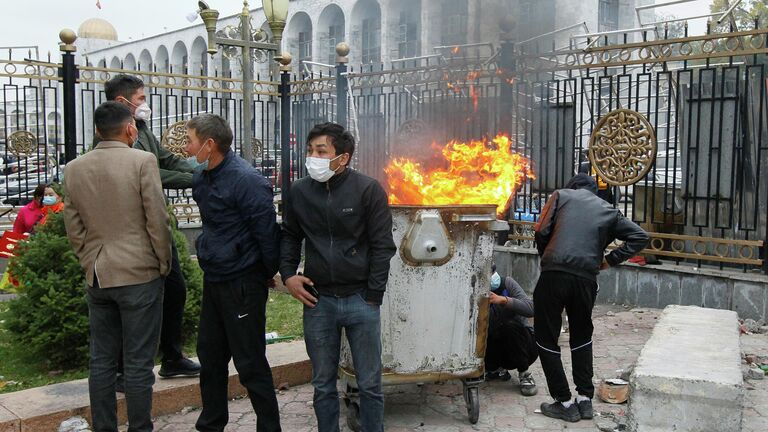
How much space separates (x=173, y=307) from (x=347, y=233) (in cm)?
153

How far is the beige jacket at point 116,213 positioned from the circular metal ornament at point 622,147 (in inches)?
235

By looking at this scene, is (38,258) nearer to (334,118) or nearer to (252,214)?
(252,214)

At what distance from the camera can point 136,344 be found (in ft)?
12.4

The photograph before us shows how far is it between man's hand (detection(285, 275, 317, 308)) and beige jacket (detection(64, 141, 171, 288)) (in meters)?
0.73

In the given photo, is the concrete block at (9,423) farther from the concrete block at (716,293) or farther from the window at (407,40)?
the window at (407,40)

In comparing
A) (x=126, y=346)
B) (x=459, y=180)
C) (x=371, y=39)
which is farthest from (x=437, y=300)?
(x=371, y=39)

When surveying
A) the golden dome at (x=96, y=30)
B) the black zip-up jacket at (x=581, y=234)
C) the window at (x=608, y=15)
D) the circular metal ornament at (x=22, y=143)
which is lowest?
the black zip-up jacket at (x=581, y=234)

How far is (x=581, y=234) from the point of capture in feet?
15.3

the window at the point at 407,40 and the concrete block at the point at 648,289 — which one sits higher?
the window at the point at 407,40

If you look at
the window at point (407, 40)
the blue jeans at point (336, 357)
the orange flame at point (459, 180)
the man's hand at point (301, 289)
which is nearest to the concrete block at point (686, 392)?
the orange flame at point (459, 180)

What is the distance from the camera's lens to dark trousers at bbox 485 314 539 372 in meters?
5.10

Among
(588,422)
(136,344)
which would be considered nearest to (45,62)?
(136,344)

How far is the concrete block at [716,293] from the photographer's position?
295 inches

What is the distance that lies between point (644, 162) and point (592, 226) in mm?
3736
